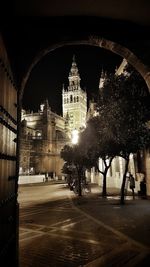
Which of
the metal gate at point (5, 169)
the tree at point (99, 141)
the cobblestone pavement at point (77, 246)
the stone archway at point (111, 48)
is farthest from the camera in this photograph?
the tree at point (99, 141)

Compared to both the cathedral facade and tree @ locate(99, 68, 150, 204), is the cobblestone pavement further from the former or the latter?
the cathedral facade

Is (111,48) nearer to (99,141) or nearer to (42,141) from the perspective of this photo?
(99,141)

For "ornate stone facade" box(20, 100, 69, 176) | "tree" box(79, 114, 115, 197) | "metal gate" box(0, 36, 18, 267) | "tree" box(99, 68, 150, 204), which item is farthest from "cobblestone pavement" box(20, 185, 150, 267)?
"ornate stone facade" box(20, 100, 69, 176)

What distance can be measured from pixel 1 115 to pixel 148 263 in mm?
4133

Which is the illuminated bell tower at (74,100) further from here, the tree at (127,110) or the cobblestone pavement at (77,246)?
the cobblestone pavement at (77,246)

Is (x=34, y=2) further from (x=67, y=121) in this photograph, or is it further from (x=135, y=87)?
(x=67, y=121)

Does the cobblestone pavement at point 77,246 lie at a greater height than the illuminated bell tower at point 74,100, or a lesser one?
lesser

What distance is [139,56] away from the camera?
16.8 ft

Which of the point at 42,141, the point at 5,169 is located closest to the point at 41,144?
the point at 42,141

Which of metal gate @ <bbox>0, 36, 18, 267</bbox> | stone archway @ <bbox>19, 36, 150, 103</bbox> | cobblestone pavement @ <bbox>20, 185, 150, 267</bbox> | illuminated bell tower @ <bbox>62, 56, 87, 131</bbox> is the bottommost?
cobblestone pavement @ <bbox>20, 185, 150, 267</bbox>

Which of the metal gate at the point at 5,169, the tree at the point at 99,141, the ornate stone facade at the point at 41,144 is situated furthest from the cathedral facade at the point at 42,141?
the metal gate at the point at 5,169

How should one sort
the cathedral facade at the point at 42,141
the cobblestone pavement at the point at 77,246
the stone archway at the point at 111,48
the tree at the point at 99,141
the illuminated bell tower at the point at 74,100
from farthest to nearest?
the illuminated bell tower at the point at 74,100
the cathedral facade at the point at 42,141
the tree at the point at 99,141
the cobblestone pavement at the point at 77,246
the stone archway at the point at 111,48

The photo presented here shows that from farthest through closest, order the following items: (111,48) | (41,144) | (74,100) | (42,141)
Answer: (74,100) < (42,141) < (41,144) < (111,48)

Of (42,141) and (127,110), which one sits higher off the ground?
(42,141)
